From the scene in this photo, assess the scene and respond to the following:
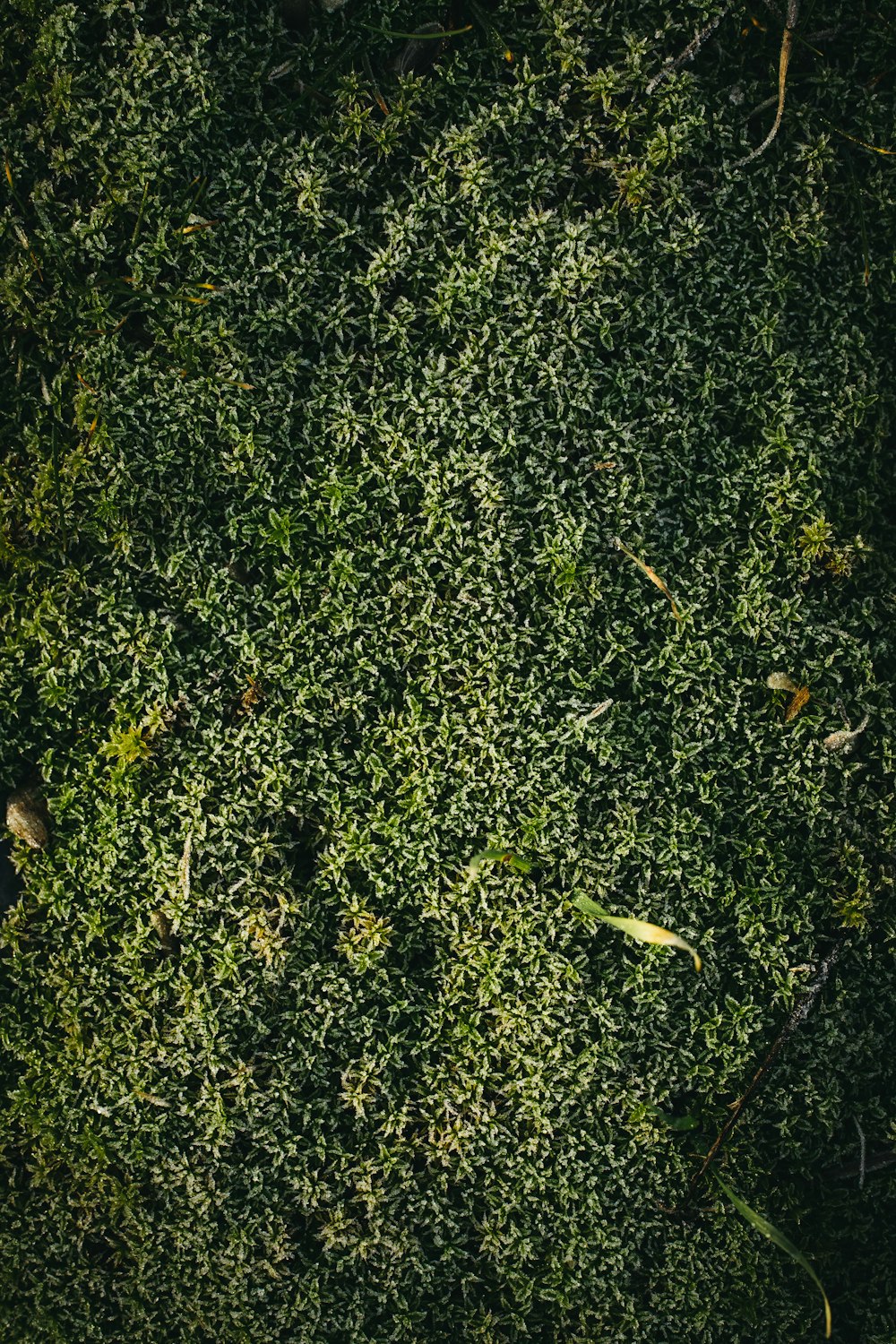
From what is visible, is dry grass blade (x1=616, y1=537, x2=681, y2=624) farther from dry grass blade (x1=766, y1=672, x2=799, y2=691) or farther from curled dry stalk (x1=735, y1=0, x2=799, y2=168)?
curled dry stalk (x1=735, y1=0, x2=799, y2=168)

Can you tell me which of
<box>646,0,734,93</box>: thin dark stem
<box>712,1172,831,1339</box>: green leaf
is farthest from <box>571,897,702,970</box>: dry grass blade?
<box>646,0,734,93</box>: thin dark stem

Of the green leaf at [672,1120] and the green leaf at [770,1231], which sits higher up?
the green leaf at [672,1120]

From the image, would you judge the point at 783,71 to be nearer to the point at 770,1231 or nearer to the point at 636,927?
the point at 636,927

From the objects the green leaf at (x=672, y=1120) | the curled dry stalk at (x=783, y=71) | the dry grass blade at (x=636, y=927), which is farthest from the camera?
the green leaf at (x=672, y=1120)

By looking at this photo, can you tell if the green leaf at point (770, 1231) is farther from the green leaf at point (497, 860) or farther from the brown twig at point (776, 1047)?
the green leaf at point (497, 860)

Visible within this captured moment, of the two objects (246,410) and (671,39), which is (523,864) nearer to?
(246,410)

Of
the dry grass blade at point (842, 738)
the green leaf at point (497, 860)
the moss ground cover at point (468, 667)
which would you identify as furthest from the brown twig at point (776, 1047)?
the green leaf at point (497, 860)

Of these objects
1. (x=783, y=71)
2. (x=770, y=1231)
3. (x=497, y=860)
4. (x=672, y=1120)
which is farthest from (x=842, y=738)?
(x=783, y=71)
